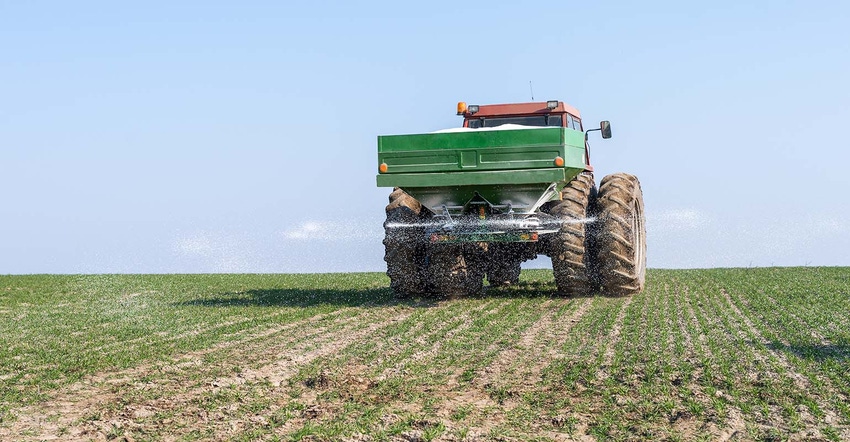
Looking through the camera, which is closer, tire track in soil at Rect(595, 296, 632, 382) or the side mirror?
tire track in soil at Rect(595, 296, 632, 382)

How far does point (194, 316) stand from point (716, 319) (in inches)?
311

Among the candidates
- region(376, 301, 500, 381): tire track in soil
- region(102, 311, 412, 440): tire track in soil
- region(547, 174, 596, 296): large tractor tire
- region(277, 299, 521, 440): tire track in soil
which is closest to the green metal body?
region(547, 174, 596, 296): large tractor tire

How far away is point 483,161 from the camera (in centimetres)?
1512

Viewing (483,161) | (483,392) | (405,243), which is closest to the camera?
(483,392)

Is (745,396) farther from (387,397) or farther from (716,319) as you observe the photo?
(716,319)

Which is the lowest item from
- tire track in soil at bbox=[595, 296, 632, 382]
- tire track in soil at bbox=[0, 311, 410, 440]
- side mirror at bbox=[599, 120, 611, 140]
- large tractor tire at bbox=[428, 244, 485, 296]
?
tire track in soil at bbox=[0, 311, 410, 440]

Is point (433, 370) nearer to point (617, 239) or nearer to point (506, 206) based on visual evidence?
point (506, 206)

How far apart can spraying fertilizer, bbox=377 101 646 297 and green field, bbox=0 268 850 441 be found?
622mm

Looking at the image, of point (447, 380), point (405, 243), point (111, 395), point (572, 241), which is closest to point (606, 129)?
point (572, 241)

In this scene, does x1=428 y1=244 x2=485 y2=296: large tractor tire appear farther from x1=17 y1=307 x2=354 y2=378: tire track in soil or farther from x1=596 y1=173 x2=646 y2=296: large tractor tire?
x1=17 y1=307 x2=354 y2=378: tire track in soil

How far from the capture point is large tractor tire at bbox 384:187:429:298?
16391mm

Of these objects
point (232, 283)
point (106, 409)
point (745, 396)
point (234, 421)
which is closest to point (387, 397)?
point (234, 421)

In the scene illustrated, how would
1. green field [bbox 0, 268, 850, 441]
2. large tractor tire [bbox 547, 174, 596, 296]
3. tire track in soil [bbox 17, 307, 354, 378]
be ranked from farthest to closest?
large tractor tire [bbox 547, 174, 596, 296] < tire track in soil [bbox 17, 307, 354, 378] < green field [bbox 0, 268, 850, 441]

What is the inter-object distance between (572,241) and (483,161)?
2.09 meters
